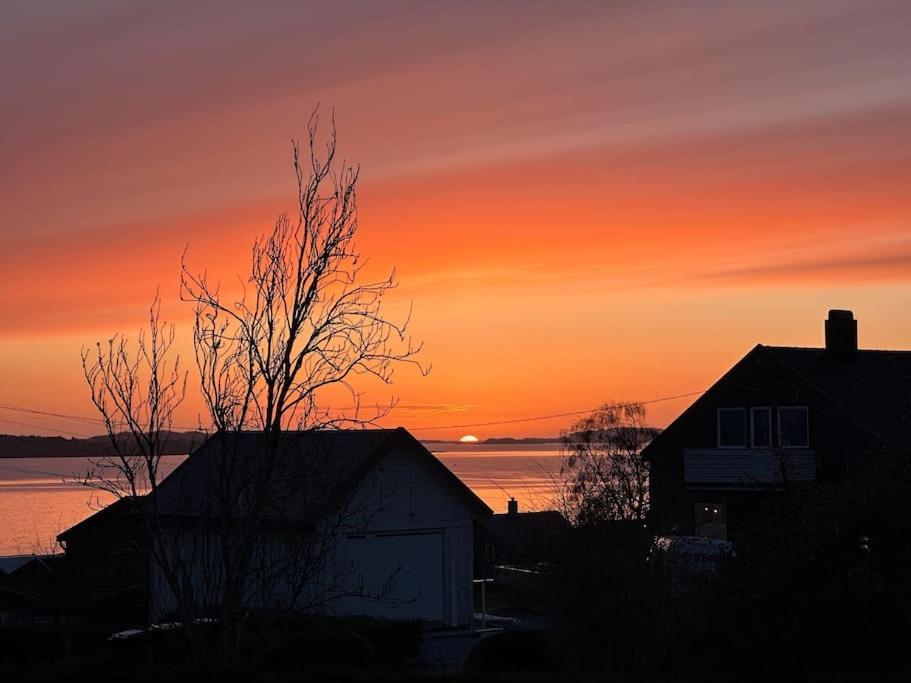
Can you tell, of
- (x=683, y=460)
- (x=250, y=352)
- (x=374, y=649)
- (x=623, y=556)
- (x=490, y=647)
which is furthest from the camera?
(x=683, y=460)

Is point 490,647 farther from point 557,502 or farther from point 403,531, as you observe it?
point 403,531

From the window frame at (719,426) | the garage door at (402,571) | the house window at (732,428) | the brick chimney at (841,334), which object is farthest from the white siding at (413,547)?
the brick chimney at (841,334)

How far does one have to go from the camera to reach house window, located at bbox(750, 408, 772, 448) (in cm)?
4638

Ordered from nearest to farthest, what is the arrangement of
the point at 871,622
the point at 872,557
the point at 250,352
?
the point at 250,352, the point at 871,622, the point at 872,557

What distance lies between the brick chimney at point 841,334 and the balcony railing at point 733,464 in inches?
207

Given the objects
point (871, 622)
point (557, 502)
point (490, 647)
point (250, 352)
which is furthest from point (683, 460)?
point (250, 352)

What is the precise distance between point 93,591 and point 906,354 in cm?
3308

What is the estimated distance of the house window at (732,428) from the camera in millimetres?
47469

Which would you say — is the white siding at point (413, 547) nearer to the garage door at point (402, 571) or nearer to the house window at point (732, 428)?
the garage door at point (402, 571)

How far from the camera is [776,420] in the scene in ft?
152

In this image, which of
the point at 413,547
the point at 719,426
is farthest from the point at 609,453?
the point at 413,547

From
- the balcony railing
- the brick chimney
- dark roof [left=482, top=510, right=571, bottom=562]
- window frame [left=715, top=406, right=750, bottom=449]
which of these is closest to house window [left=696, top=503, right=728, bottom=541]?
the balcony railing

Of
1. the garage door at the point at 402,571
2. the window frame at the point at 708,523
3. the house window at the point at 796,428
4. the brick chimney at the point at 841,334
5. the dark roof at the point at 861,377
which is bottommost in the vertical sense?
the garage door at the point at 402,571

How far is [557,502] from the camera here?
25078mm
